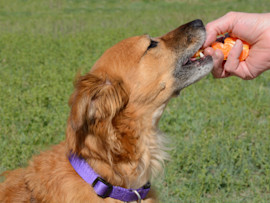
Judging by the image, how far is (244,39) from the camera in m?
3.45

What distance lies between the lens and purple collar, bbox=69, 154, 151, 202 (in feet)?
8.73

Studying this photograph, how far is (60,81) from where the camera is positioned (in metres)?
7.71

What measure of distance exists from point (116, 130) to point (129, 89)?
18.7 inches

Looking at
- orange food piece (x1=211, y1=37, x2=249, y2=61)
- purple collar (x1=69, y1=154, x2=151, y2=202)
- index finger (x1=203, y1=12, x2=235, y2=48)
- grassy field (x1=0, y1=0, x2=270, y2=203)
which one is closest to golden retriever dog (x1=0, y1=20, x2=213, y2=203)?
purple collar (x1=69, y1=154, x2=151, y2=202)

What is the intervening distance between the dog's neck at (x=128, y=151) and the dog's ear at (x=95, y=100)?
0.13 m

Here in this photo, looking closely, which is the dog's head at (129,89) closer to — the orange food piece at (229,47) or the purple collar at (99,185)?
the purple collar at (99,185)

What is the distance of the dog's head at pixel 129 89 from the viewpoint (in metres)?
2.73

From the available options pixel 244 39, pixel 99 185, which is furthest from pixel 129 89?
pixel 244 39

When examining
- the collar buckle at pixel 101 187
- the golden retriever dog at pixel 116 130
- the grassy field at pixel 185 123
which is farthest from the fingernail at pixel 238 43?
the collar buckle at pixel 101 187

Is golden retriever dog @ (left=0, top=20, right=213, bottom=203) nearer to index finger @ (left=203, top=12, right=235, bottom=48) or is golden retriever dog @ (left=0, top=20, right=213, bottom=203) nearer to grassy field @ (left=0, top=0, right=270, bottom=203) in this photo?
index finger @ (left=203, top=12, right=235, bottom=48)

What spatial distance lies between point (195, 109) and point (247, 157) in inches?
64.8

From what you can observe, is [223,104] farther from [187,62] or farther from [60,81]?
[60,81]

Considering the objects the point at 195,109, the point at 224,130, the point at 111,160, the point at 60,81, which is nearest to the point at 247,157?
the point at 224,130

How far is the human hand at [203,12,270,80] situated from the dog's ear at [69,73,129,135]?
3.74 feet
